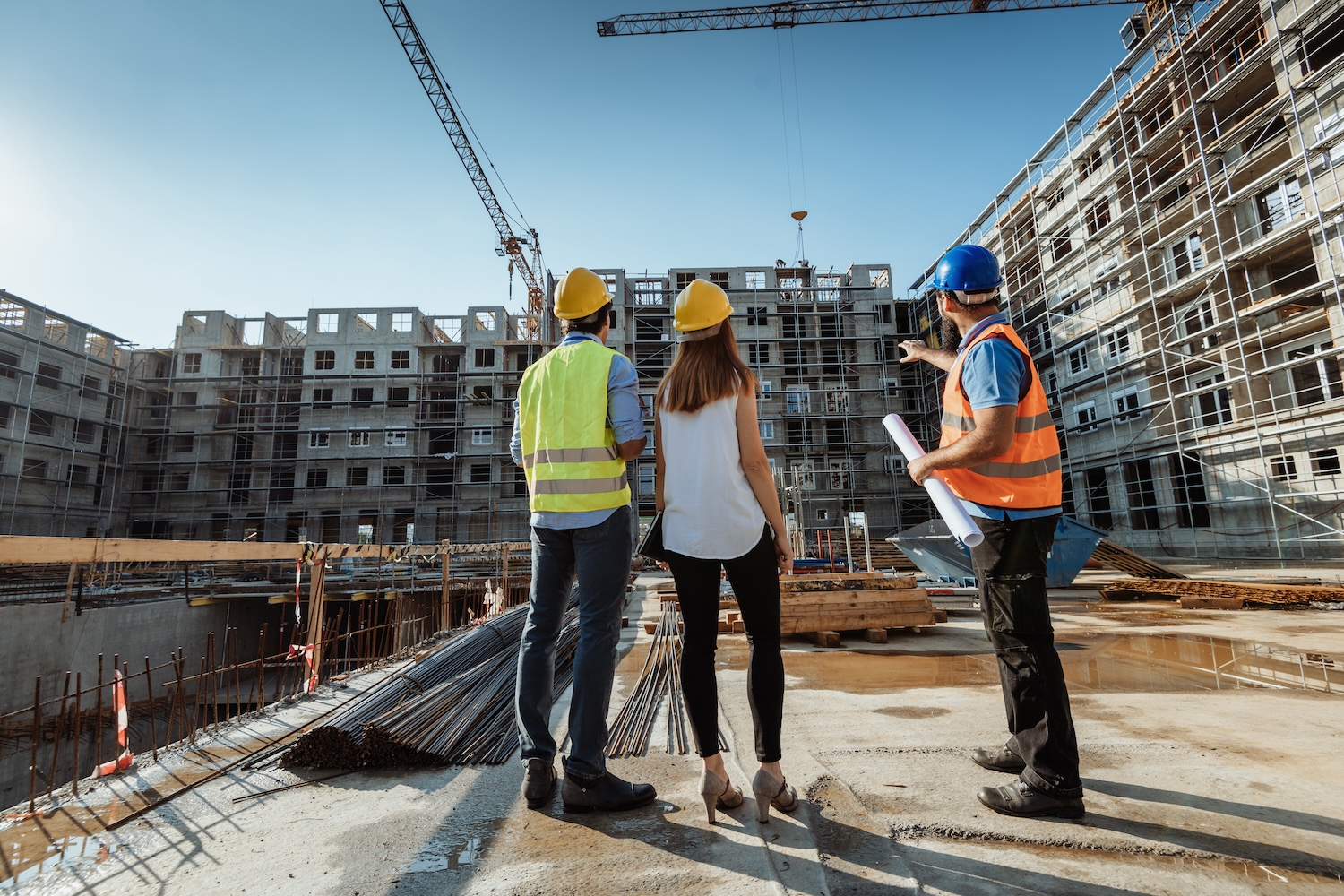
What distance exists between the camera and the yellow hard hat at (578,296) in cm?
229

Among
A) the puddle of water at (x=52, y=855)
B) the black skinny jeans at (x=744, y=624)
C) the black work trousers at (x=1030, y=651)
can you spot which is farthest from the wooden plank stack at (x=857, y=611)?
the puddle of water at (x=52, y=855)

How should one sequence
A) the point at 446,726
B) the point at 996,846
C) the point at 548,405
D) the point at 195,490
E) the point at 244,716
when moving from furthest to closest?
the point at 195,490, the point at 244,716, the point at 446,726, the point at 548,405, the point at 996,846

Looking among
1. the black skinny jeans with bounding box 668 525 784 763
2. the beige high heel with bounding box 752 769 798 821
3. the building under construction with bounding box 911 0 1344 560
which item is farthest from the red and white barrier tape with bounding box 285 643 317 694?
the building under construction with bounding box 911 0 1344 560

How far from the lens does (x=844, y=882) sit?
1347mm

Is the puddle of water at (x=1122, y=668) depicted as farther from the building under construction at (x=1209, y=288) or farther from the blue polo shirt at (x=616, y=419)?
the building under construction at (x=1209, y=288)

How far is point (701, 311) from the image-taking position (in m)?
2.01

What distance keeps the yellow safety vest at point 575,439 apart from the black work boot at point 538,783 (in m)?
0.79

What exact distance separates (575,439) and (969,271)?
1.50 m

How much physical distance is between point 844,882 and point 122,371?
39.3 m

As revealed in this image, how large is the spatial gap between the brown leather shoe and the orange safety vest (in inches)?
31.5

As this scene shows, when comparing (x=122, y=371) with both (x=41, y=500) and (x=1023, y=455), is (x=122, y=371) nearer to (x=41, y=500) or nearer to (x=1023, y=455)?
(x=41, y=500)

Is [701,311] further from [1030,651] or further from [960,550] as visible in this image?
[960,550]

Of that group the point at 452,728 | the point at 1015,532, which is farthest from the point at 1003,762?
the point at 452,728

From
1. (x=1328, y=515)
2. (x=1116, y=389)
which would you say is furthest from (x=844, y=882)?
(x=1116, y=389)
